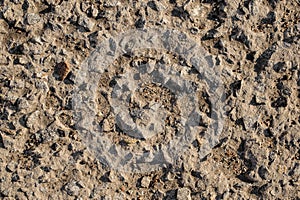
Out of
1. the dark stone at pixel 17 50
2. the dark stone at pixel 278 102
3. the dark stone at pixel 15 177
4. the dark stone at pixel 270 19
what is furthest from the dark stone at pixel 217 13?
the dark stone at pixel 15 177

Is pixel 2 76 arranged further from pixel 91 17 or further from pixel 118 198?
pixel 118 198

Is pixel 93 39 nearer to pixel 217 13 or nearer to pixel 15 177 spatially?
pixel 217 13

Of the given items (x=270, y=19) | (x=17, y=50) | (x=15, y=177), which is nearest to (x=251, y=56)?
(x=270, y=19)

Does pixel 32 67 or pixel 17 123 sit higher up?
pixel 32 67

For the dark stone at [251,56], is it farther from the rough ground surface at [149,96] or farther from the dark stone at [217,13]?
the dark stone at [217,13]

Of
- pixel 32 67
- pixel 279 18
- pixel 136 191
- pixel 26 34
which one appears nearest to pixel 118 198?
pixel 136 191

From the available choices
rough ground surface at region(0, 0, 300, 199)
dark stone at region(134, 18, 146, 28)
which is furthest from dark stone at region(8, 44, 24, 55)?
dark stone at region(134, 18, 146, 28)

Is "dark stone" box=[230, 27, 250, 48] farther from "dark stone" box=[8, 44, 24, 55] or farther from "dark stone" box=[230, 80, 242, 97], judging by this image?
"dark stone" box=[8, 44, 24, 55]

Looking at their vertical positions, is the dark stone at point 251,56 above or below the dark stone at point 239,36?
below

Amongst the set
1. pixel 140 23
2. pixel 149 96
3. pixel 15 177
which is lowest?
pixel 15 177
